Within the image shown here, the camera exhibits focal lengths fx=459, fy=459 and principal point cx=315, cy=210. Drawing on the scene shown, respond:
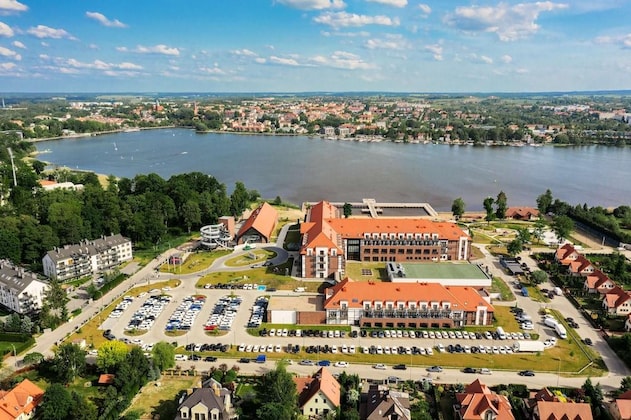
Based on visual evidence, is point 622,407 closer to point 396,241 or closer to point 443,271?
point 443,271

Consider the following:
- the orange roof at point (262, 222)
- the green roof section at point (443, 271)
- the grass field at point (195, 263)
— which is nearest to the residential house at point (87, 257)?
the grass field at point (195, 263)

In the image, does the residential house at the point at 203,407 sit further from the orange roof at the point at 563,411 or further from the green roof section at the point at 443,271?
the green roof section at the point at 443,271

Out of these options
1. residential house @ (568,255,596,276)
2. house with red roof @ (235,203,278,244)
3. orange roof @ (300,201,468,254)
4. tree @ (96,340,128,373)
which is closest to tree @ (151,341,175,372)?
tree @ (96,340,128,373)

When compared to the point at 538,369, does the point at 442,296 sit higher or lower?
higher

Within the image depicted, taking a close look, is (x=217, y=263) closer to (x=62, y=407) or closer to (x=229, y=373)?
(x=229, y=373)

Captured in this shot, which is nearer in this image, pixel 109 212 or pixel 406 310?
pixel 406 310

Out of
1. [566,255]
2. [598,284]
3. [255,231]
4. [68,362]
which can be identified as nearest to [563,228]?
[566,255]

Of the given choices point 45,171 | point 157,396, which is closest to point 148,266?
point 157,396
